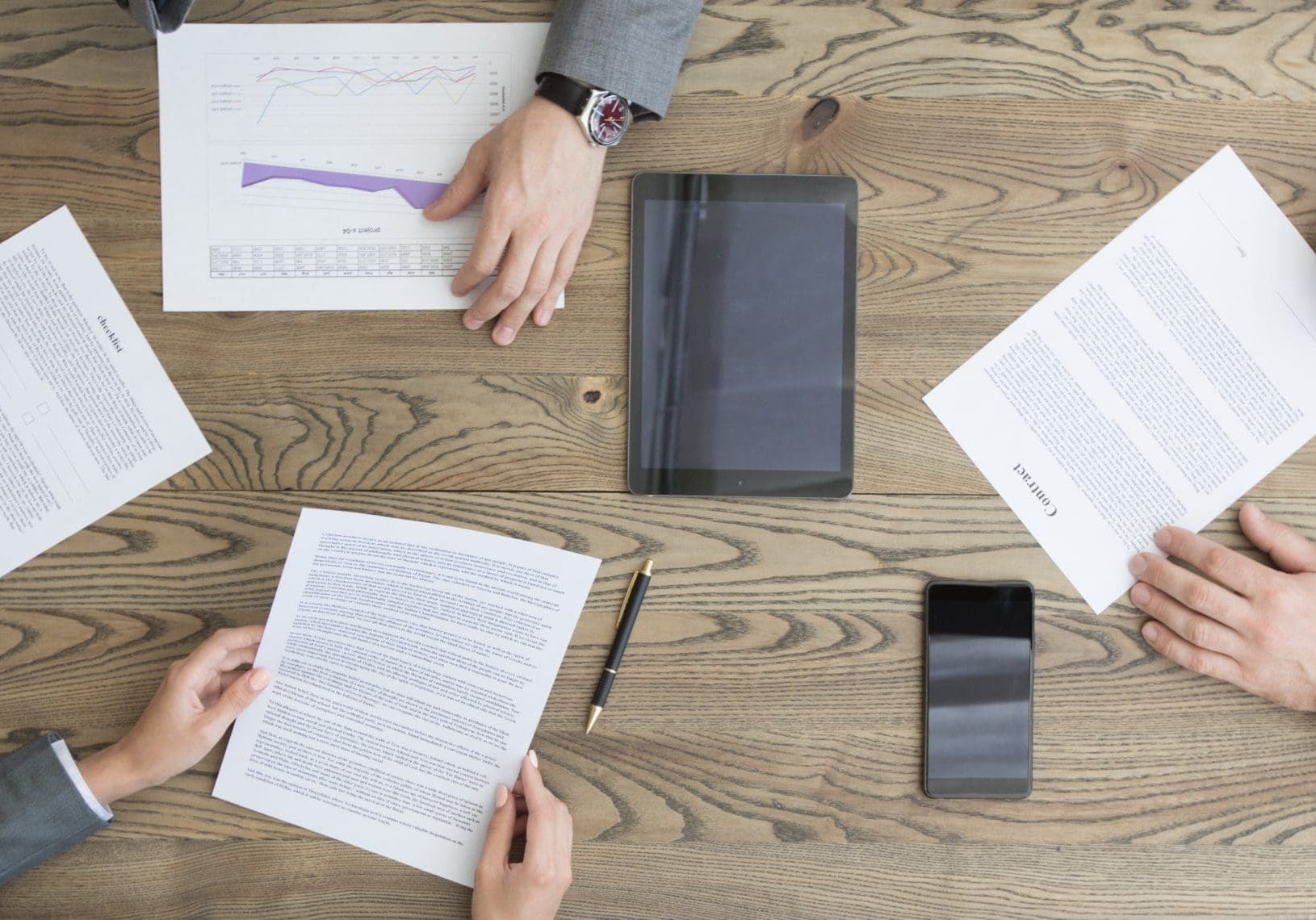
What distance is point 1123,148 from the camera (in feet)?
3.52

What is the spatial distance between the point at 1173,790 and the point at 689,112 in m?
0.84

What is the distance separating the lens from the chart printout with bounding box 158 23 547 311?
3.50 feet

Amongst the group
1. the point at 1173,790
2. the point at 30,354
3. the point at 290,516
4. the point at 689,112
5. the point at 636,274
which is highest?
the point at 689,112

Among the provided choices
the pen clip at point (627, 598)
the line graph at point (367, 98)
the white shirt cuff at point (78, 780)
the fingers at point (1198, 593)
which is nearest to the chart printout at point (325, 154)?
the line graph at point (367, 98)

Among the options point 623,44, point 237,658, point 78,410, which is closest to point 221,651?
point 237,658

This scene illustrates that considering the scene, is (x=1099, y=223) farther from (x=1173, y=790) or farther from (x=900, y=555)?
(x=1173, y=790)

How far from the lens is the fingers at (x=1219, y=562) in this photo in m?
1.03

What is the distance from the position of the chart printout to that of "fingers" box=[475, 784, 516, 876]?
498 millimetres

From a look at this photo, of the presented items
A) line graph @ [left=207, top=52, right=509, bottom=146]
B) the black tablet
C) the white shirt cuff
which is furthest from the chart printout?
the white shirt cuff

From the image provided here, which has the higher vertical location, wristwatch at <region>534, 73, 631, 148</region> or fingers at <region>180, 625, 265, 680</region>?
wristwatch at <region>534, 73, 631, 148</region>

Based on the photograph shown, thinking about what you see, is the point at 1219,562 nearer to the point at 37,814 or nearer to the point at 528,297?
the point at 528,297

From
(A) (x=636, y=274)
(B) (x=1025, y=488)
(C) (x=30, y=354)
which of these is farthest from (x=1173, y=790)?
(C) (x=30, y=354)

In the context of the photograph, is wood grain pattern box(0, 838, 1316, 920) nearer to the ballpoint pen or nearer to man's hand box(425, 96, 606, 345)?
the ballpoint pen

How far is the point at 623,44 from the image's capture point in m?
1.01
